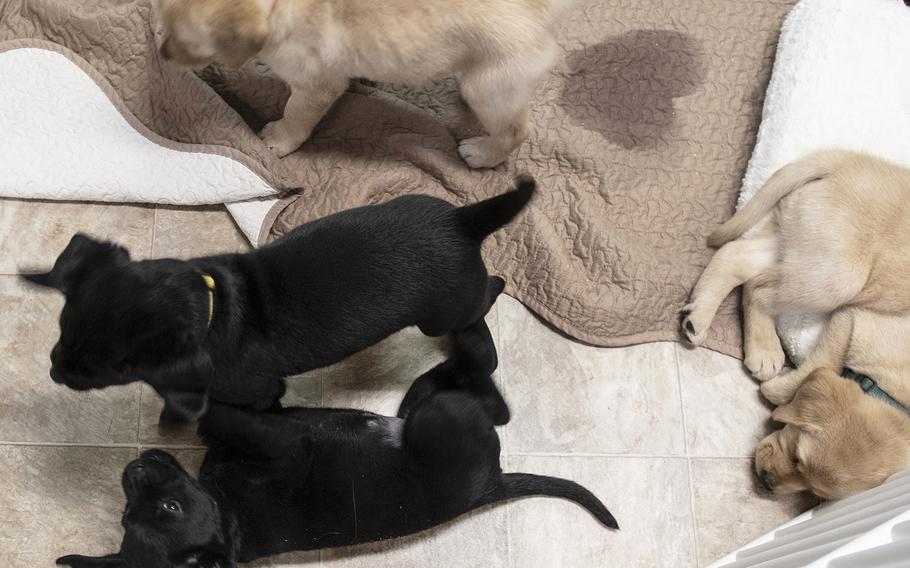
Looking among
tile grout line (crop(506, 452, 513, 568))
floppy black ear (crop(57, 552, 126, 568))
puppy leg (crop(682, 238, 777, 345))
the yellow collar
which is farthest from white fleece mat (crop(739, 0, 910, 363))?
floppy black ear (crop(57, 552, 126, 568))

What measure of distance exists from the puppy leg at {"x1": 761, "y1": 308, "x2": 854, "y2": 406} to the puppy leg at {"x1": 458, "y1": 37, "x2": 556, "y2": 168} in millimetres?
1103

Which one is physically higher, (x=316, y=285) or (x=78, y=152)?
(x=316, y=285)

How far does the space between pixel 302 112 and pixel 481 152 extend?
0.57 meters

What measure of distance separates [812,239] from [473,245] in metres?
1.05

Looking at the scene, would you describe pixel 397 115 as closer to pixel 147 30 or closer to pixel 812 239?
pixel 147 30

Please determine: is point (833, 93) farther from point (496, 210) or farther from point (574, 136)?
point (496, 210)

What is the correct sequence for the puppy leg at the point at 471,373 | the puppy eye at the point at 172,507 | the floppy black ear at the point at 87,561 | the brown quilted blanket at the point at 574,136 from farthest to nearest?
the brown quilted blanket at the point at 574,136, the puppy leg at the point at 471,373, the floppy black ear at the point at 87,561, the puppy eye at the point at 172,507

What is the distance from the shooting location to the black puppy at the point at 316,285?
161 centimetres

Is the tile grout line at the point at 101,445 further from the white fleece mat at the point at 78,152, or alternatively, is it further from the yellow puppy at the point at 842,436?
the yellow puppy at the point at 842,436

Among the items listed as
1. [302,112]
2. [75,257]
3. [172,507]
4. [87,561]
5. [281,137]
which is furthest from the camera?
[281,137]

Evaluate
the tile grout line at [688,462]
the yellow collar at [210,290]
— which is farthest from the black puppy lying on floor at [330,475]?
the tile grout line at [688,462]

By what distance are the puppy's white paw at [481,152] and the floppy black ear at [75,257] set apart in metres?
1.17

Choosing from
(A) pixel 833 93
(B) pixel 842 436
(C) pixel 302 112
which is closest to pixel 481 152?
(C) pixel 302 112

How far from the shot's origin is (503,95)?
2.08m
